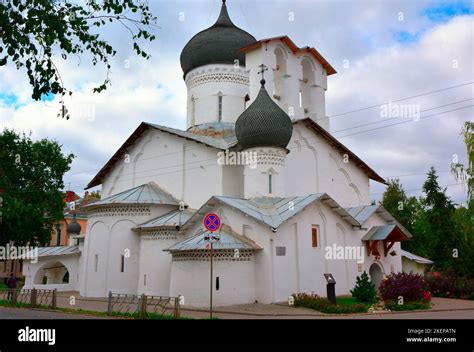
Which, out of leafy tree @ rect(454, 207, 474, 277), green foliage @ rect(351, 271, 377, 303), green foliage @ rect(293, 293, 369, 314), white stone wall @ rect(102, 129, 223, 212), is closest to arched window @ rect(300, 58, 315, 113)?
white stone wall @ rect(102, 129, 223, 212)

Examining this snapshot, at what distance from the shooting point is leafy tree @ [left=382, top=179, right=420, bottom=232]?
129ft

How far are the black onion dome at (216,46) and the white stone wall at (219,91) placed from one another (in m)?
0.42

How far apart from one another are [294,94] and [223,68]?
493 centimetres

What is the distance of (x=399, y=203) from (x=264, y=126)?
78.8ft

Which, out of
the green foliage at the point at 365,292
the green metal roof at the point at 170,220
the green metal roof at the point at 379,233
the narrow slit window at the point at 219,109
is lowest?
the green foliage at the point at 365,292

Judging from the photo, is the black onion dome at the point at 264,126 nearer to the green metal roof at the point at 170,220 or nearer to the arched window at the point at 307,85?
the green metal roof at the point at 170,220

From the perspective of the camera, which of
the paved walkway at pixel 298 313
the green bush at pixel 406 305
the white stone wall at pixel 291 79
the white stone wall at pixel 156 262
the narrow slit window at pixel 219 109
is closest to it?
the paved walkway at pixel 298 313

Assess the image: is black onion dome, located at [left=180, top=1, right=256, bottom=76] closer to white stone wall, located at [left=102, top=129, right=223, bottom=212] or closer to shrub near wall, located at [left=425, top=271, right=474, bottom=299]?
white stone wall, located at [left=102, top=129, right=223, bottom=212]

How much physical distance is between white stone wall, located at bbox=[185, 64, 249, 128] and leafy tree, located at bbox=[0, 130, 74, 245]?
13.0 meters

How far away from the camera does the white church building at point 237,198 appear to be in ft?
56.7

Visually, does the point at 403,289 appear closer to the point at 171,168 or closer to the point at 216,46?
the point at 171,168

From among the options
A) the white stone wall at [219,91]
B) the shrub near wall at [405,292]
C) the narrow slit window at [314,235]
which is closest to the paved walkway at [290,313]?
the shrub near wall at [405,292]

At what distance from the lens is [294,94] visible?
23891 millimetres
